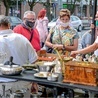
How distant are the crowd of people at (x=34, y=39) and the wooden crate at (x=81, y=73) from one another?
83 cm

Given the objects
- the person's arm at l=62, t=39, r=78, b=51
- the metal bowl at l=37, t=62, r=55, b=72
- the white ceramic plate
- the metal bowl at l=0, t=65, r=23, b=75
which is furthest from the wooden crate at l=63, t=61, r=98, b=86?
the person's arm at l=62, t=39, r=78, b=51

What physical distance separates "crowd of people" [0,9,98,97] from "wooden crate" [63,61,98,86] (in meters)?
Answer: 0.83

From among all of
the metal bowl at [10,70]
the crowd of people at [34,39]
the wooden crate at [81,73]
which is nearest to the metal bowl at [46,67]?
the metal bowl at [10,70]

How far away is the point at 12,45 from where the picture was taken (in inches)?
162

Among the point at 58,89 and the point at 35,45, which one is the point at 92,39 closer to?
the point at 35,45

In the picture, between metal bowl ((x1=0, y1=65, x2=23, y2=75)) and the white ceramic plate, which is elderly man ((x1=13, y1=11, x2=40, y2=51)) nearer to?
metal bowl ((x1=0, y1=65, x2=23, y2=75))

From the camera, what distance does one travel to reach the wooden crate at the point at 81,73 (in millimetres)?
3281

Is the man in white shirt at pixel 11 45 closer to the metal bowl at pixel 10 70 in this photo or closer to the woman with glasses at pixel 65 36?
→ the metal bowl at pixel 10 70

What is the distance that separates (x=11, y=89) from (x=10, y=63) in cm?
44

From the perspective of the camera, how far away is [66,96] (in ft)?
13.3

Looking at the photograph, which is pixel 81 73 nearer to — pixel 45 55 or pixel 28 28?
pixel 45 55

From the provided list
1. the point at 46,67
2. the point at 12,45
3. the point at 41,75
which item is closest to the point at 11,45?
the point at 12,45

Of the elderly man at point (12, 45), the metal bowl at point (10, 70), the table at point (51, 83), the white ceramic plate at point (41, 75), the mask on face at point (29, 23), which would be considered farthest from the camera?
the mask on face at point (29, 23)

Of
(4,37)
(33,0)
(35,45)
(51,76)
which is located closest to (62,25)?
(35,45)
